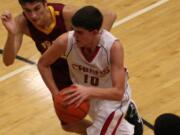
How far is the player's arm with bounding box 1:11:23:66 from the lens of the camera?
3.62m

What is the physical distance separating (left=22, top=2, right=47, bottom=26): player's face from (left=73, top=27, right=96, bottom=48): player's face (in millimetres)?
464

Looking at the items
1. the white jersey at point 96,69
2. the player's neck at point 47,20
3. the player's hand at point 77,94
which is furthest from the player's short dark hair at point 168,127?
the player's neck at point 47,20

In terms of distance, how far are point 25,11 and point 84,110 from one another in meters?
0.88

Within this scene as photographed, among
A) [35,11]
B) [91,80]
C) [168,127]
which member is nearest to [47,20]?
[35,11]

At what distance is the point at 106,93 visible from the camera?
3160 millimetres

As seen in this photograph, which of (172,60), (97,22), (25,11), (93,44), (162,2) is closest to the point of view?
(97,22)

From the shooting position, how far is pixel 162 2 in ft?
22.4

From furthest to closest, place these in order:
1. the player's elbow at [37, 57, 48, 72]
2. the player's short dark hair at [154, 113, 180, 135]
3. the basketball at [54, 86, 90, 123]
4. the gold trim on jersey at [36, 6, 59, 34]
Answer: the gold trim on jersey at [36, 6, 59, 34]
the player's elbow at [37, 57, 48, 72]
the basketball at [54, 86, 90, 123]
the player's short dark hair at [154, 113, 180, 135]

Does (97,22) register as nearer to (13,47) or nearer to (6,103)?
(13,47)

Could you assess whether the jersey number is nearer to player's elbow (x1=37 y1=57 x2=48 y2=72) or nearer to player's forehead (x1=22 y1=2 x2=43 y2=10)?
player's elbow (x1=37 y1=57 x2=48 y2=72)

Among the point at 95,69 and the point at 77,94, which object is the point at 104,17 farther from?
the point at 77,94

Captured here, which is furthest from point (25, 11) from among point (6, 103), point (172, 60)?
point (172, 60)

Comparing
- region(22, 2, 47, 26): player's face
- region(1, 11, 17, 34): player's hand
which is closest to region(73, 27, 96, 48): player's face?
region(22, 2, 47, 26): player's face

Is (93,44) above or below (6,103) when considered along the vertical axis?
above
